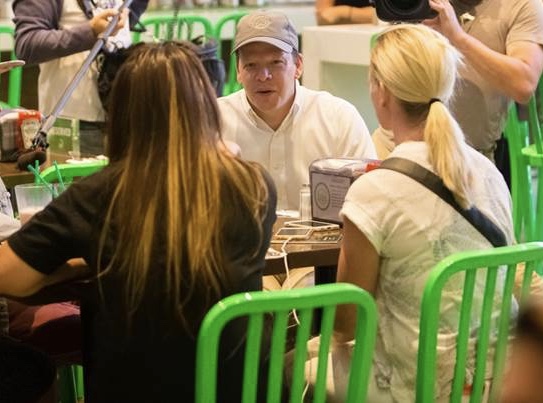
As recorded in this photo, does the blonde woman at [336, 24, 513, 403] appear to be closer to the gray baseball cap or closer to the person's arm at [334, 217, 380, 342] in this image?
the person's arm at [334, 217, 380, 342]

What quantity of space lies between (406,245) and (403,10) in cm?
132

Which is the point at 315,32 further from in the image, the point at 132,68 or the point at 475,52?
the point at 132,68

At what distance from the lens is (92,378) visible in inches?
81.0

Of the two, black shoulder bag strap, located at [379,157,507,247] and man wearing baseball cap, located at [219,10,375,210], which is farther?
man wearing baseball cap, located at [219,10,375,210]

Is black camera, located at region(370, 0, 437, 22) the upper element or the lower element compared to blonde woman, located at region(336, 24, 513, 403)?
upper

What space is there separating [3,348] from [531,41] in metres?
1.86

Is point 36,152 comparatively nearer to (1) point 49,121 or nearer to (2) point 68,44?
(1) point 49,121

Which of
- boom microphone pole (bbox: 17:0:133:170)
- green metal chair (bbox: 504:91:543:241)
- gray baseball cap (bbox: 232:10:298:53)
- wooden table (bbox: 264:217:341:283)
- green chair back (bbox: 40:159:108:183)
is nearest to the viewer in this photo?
wooden table (bbox: 264:217:341:283)

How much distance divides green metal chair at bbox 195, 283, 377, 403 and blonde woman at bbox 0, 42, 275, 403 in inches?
4.5

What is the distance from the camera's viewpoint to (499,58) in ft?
10.4

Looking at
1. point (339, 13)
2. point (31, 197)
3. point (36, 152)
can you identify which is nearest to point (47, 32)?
point (36, 152)

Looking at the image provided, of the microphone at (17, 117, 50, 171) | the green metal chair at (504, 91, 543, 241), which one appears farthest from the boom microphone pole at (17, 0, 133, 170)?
the green metal chair at (504, 91, 543, 241)

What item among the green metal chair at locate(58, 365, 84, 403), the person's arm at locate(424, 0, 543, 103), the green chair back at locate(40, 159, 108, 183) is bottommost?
the green metal chair at locate(58, 365, 84, 403)

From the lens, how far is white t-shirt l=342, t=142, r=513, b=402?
2.12 meters
